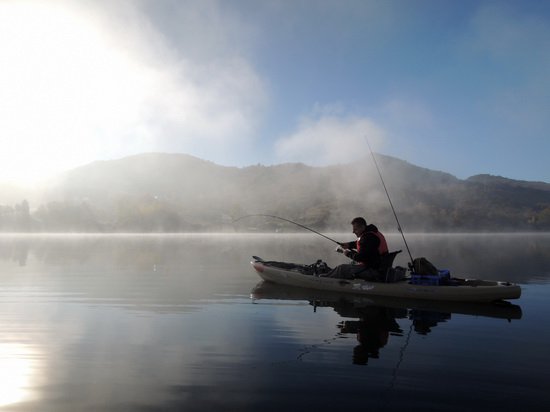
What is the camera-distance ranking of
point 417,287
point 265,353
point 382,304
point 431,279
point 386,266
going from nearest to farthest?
point 265,353, point 382,304, point 417,287, point 431,279, point 386,266

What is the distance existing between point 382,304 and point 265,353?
7120 mm

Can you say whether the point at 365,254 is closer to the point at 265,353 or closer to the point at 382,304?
the point at 382,304

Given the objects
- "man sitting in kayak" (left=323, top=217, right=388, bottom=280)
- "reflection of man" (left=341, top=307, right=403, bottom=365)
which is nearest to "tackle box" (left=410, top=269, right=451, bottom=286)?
"man sitting in kayak" (left=323, top=217, right=388, bottom=280)

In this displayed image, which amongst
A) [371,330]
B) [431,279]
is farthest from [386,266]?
[371,330]

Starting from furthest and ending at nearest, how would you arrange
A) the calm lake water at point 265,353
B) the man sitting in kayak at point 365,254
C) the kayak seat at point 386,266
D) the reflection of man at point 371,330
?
the kayak seat at point 386,266, the man sitting in kayak at point 365,254, the reflection of man at point 371,330, the calm lake water at point 265,353

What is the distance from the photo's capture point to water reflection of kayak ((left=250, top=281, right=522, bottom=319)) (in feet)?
44.3

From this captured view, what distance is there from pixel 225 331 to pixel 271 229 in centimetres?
18457

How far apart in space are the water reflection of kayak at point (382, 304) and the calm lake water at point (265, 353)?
9cm

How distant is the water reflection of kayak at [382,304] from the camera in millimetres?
13508

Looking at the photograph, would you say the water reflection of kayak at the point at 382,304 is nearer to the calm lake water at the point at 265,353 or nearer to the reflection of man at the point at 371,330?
the calm lake water at the point at 265,353

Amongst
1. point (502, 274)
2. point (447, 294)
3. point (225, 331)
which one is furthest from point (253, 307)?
point (502, 274)

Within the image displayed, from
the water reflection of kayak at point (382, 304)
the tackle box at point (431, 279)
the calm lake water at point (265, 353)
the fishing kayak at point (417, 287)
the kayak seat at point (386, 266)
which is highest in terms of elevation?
the kayak seat at point (386, 266)

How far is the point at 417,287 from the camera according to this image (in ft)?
50.3

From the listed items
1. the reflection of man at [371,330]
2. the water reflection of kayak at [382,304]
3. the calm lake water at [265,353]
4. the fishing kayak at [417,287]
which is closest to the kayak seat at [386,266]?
the fishing kayak at [417,287]
